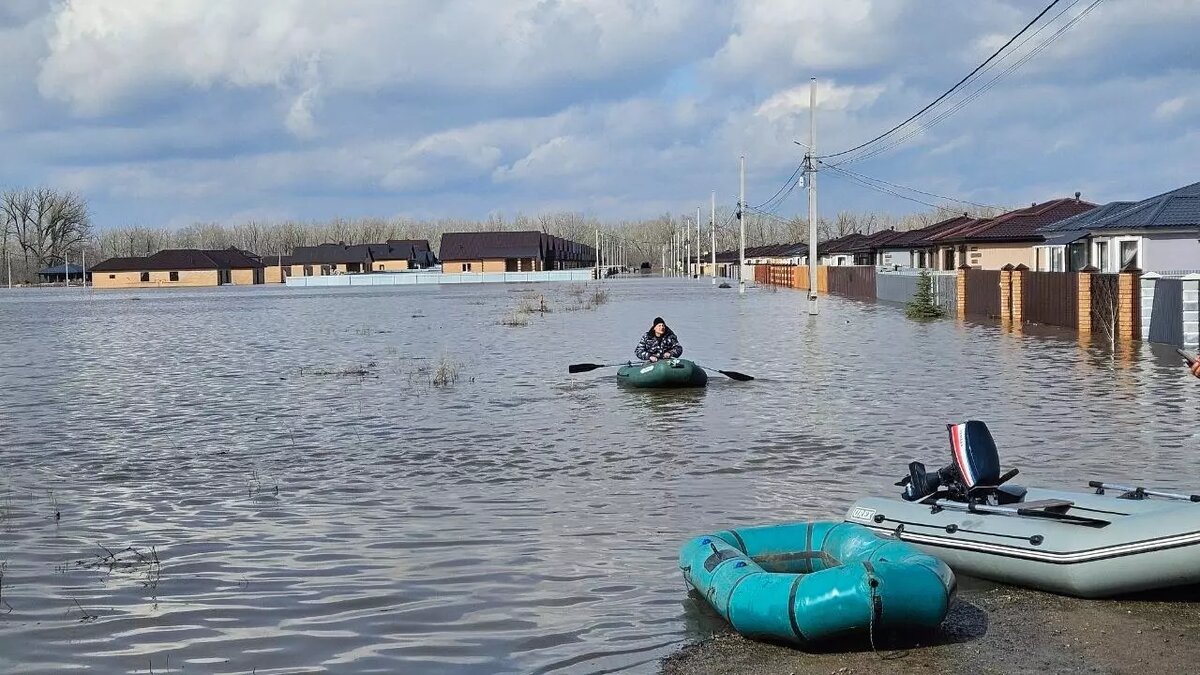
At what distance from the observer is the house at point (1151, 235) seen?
34188 mm

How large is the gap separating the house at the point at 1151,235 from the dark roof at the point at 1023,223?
1498 cm

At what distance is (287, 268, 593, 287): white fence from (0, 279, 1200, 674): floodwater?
10230 cm

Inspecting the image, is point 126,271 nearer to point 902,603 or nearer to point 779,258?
point 779,258

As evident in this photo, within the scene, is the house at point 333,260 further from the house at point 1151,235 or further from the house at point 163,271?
the house at point 1151,235

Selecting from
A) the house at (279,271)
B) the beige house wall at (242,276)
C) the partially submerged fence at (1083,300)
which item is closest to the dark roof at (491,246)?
the beige house wall at (242,276)

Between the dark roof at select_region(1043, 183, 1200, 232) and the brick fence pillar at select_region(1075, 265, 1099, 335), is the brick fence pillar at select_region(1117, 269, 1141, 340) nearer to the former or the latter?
the brick fence pillar at select_region(1075, 265, 1099, 335)

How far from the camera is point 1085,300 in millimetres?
32500

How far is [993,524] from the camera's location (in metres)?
8.66

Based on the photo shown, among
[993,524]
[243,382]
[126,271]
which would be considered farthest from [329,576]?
[126,271]

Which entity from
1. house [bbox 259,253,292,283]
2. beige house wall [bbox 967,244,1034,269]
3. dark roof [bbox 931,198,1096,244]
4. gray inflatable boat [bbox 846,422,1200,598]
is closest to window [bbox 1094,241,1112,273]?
dark roof [bbox 931,198,1096,244]

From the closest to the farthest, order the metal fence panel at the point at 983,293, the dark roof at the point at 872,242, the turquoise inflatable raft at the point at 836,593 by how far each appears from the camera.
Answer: the turquoise inflatable raft at the point at 836,593, the metal fence panel at the point at 983,293, the dark roof at the point at 872,242

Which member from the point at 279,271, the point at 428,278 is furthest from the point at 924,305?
the point at 279,271

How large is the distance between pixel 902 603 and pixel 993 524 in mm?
1756

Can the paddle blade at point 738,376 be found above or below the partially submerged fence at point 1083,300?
below
